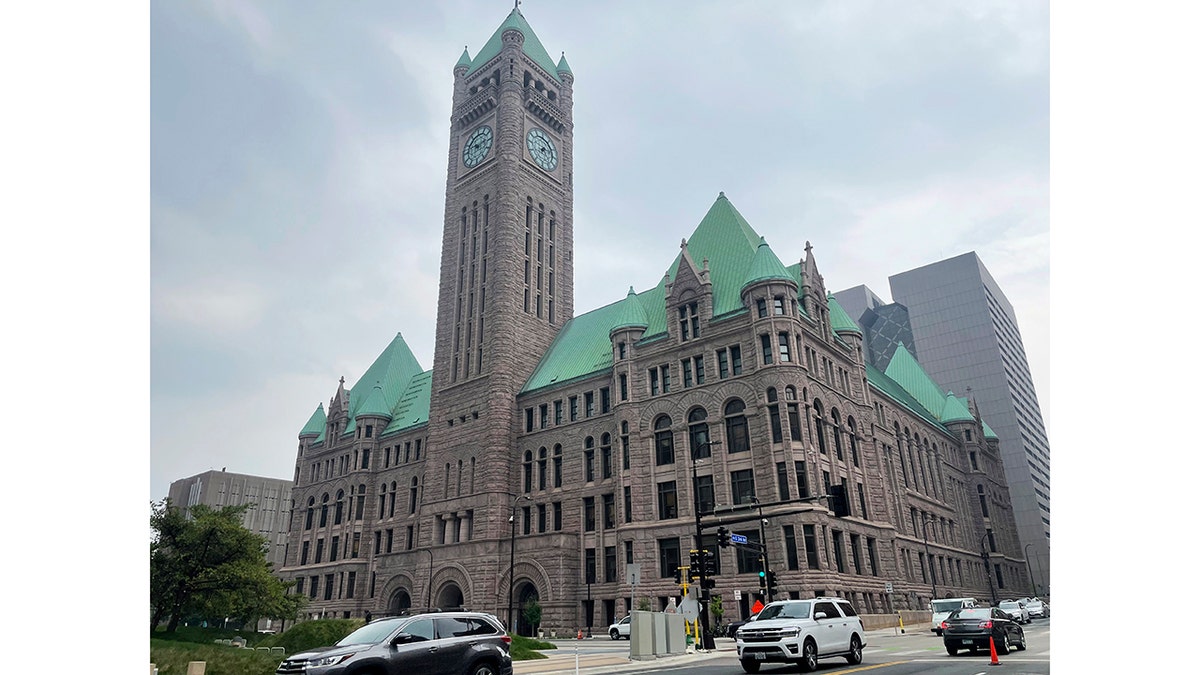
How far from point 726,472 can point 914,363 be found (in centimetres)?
5496

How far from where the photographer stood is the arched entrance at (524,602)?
55.1 m

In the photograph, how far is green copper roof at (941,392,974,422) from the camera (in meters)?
87.1

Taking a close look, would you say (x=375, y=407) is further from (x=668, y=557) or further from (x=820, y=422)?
(x=820, y=422)

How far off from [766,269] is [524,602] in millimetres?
30872

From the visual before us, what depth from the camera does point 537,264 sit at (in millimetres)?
72250

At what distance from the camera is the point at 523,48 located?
78.8m

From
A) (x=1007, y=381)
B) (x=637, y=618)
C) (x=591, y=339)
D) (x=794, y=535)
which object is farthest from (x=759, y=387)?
(x=1007, y=381)

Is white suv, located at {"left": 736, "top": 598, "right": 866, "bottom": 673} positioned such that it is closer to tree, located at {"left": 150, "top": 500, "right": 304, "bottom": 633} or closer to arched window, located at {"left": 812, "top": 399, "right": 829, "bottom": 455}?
arched window, located at {"left": 812, "top": 399, "right": 829, "bottom": 455}

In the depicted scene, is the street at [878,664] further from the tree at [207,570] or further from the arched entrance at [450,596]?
the arched entrance at [450,596]

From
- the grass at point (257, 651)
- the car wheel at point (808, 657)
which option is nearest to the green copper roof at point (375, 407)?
the grass at point (257, 651)

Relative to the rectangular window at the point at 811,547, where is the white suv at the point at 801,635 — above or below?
below

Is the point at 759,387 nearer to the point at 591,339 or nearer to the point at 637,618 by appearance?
the point at 591,339

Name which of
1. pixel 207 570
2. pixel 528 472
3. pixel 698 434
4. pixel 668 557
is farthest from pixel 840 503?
pixel 207 570

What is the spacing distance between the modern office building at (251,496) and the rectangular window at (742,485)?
384 feet
